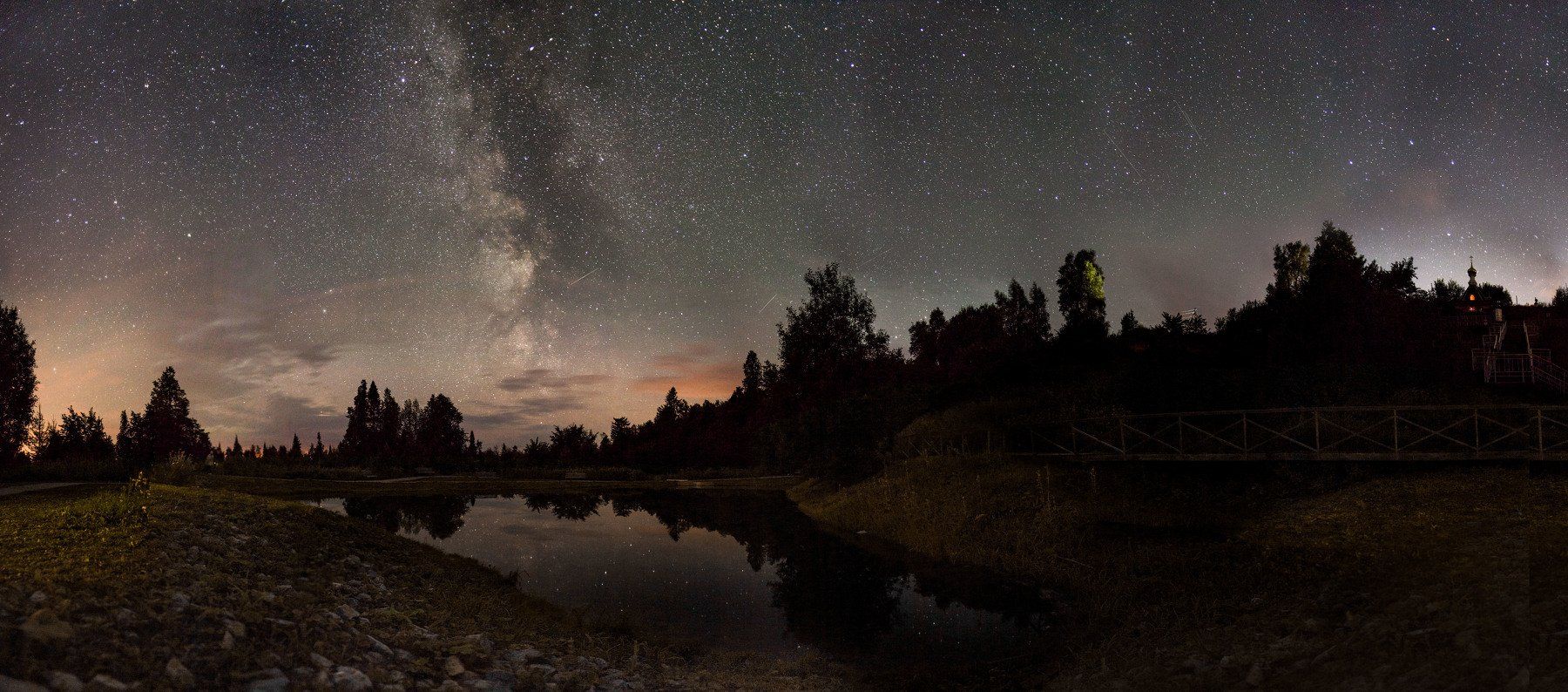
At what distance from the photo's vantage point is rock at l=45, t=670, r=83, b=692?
5.98m

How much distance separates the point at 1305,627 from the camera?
33.2 ft

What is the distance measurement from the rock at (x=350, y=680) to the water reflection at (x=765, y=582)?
7.36 meters

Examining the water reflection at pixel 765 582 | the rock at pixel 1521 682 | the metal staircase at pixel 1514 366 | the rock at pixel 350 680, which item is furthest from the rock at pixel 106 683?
the metal staircase at pixel 1514 366

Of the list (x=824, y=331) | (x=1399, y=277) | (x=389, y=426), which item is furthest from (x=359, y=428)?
(x=1399, y=277)

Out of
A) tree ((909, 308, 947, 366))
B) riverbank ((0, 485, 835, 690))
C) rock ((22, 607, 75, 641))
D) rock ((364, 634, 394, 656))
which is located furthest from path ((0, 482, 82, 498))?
tree ((909, 308, 947, 366))

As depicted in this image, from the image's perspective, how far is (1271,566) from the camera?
46.1 ft

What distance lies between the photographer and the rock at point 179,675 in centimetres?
677

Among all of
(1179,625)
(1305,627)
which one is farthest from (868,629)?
(1305,627)

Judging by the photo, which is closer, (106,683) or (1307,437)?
(106,683)

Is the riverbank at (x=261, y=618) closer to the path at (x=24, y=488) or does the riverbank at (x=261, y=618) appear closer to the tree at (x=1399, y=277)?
the path at (x=24, y=488)

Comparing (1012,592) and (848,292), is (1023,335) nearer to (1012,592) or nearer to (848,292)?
(848,292)

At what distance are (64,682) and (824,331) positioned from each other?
57713 mm

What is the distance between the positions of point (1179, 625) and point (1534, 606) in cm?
437

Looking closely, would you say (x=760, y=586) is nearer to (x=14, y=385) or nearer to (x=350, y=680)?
(x=350, y=680)
